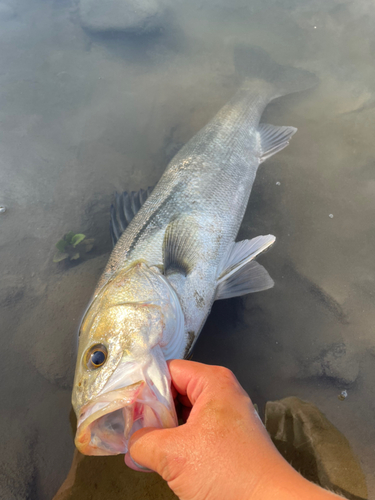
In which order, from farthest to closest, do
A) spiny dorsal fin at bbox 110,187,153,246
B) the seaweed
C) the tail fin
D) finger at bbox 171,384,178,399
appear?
the tail fin
the seaweed
spiny dorsal fin at bbox 110,187,153,246
finger at bbox 171,384,178,399

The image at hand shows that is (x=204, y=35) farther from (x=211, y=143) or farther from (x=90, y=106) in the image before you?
(x=211, y=143)

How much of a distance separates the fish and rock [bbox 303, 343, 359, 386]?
2.38 ft

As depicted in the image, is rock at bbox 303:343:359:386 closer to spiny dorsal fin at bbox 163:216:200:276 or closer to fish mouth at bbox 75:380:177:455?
spiny dorsal fin at bbox 163:216:200:276

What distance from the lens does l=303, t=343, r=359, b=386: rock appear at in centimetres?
214

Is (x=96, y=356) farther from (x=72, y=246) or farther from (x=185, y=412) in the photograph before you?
(x=72, y=246)

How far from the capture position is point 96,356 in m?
1.59

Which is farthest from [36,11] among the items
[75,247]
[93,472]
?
[93,472]

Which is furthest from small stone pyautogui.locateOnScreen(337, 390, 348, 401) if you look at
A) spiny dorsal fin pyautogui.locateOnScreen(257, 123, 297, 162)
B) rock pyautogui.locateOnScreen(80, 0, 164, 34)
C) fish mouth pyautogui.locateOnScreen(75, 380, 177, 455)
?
rock pyautogui.locateOnScreen(80, 0, 164, 34)

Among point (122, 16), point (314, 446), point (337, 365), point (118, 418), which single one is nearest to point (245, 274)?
point (337, 365)

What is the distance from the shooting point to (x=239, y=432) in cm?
121

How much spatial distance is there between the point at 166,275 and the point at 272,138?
231 cm

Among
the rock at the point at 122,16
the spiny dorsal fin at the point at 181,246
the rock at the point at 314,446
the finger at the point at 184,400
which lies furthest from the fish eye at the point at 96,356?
the rock at the point at 122,16

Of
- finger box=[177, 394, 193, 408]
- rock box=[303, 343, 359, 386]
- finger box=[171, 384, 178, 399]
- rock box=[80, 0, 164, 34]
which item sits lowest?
rock box=[303, 343, 359, 386]

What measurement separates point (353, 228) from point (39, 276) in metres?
3.26
